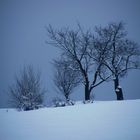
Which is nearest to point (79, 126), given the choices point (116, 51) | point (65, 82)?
point (116, 51)

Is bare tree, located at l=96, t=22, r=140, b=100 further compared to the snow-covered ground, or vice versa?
bare tree, located at l=96, t=22, r=140, b=100

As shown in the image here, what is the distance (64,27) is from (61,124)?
18.2 metres

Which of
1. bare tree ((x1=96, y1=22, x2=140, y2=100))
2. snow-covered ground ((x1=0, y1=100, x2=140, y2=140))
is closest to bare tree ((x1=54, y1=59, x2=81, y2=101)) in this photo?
bare tree ((x1=96, y1=22, x2=140, y2=100))

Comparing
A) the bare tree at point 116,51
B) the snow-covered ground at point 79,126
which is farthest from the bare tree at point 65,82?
the snow-covered ground at point 79,126

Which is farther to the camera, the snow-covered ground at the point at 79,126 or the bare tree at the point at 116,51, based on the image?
the bare tree at the point at 116,51

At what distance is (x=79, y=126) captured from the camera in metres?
9.92

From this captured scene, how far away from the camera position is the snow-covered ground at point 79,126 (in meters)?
8.73

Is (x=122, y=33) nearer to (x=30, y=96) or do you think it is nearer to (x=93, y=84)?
(x=93, y=84)

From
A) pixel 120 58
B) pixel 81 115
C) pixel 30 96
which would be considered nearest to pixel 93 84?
pixel 120 58

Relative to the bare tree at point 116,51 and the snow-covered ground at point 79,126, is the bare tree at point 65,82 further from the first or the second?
the snow-covered ground at point 79,126

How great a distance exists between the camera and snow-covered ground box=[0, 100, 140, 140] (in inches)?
344

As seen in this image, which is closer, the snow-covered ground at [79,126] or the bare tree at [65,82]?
the snow-covered ground at [79,126]

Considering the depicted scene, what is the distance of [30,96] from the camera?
30.4 meters

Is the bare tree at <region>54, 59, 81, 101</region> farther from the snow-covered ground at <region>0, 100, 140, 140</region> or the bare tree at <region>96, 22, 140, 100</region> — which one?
the snow-covered ground at <region>0, 100, 140, 140</region>
